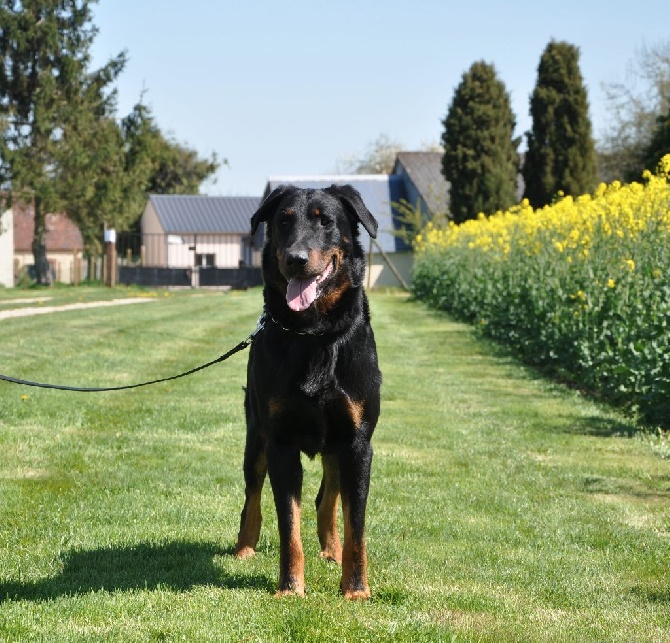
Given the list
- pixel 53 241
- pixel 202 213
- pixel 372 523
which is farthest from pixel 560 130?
pixel 53 241

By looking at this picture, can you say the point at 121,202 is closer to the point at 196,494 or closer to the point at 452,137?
the point at 452,137

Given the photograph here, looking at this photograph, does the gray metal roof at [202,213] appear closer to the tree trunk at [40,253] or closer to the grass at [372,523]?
the tree trunk at [40,253]

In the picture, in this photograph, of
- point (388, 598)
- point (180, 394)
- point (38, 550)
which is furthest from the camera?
point (180, 394)

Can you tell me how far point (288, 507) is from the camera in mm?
4754

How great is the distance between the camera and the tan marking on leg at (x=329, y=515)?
5.29 m

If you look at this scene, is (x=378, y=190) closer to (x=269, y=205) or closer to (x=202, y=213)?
(x=202, y=213)

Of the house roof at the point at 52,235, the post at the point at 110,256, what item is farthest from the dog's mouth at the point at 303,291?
the house roof at the point at 52,235

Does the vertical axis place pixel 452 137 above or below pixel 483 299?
above

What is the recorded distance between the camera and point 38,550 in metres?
5.46

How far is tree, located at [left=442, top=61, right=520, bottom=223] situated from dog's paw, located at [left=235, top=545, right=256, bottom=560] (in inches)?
1369

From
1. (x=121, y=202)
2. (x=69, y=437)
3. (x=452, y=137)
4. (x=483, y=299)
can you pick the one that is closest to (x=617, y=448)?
(x=69, y=437)

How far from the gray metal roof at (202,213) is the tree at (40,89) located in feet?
63.5

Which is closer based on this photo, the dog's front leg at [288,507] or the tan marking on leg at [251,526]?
the dog's front leg at [288,507]

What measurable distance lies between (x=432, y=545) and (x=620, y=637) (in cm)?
158
